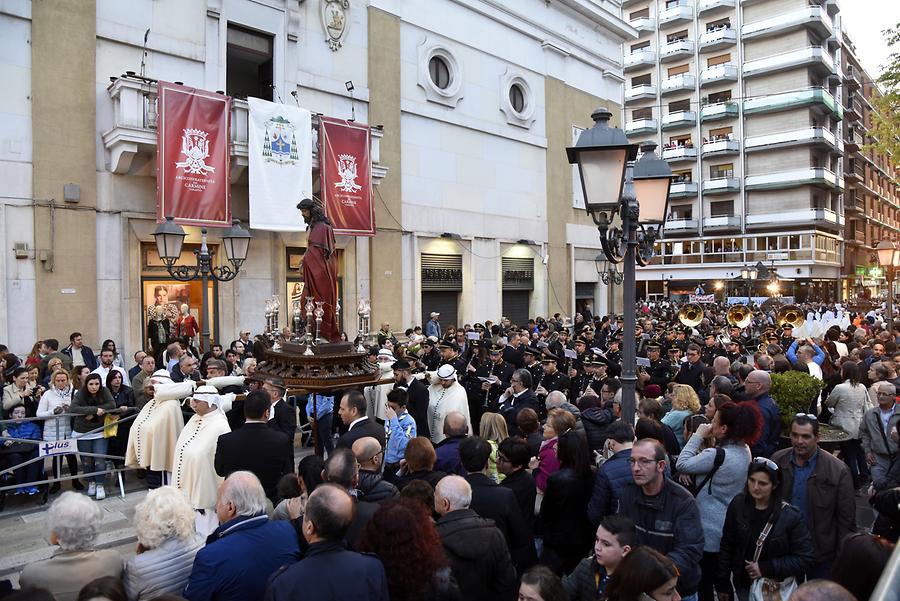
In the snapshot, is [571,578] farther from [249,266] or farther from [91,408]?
[249,266]

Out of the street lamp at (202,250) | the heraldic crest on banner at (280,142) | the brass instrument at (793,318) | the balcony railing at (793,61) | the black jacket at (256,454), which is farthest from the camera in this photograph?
the balcony railing at (793,61)

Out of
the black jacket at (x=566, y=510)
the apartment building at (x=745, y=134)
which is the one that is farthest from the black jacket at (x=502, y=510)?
the apartment building at (x=745, y=134)

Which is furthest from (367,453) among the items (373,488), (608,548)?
(608,548)

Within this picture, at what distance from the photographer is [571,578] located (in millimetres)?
3586

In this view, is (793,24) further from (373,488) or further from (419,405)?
(373,488)

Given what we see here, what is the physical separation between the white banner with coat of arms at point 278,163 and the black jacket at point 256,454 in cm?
1144

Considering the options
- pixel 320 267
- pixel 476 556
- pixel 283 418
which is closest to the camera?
pixel 476 556

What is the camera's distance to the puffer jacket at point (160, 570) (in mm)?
3123

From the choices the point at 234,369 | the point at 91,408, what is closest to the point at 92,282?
the point at 234,369

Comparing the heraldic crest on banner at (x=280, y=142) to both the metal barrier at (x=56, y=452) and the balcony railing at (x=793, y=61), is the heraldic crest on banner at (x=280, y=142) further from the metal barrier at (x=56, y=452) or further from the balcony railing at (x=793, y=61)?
the balcony railing at (x=793, y=61)

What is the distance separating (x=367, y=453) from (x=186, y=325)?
1232cm

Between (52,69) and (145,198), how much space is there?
326cm

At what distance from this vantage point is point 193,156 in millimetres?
14602

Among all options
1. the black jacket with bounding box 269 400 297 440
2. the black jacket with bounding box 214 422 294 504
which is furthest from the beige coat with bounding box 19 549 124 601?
the black jacket with bounding box 269 400 297 440
